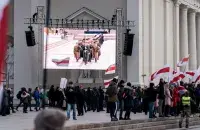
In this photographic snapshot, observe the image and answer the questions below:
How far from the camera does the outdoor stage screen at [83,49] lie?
120 ft

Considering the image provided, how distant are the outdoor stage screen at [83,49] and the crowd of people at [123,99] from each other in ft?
18.6

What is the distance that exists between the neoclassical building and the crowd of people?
788cm

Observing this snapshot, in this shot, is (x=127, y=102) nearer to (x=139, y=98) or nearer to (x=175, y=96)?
(x=175, y=96)

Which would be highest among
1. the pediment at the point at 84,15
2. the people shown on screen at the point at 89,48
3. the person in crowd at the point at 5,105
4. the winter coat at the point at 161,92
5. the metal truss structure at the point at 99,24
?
the pediment at the point at 84,15

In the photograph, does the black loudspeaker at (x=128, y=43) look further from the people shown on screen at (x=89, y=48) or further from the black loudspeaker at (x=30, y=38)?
the black loudspeaker at (x=30, y=38)

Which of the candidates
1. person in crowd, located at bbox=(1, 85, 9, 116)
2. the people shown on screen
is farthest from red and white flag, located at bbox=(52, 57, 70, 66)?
person in crowd, located at bbox=(1, 85, 9, 116)

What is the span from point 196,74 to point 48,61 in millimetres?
10477

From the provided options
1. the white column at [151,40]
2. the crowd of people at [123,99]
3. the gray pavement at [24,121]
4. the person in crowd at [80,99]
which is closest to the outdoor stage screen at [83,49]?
the crowd of people at [123,99]

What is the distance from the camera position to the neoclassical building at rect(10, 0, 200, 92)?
127ft

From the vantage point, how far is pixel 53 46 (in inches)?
1427

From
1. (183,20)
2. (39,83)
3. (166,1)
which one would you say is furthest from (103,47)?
(183,20)

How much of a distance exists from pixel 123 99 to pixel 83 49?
15137 millimetres

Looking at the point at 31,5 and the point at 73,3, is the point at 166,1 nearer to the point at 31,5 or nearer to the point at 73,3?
the point at 73,3

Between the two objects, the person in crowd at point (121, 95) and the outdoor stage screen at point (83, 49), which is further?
the outdoor stage screen at point (83, 49)
